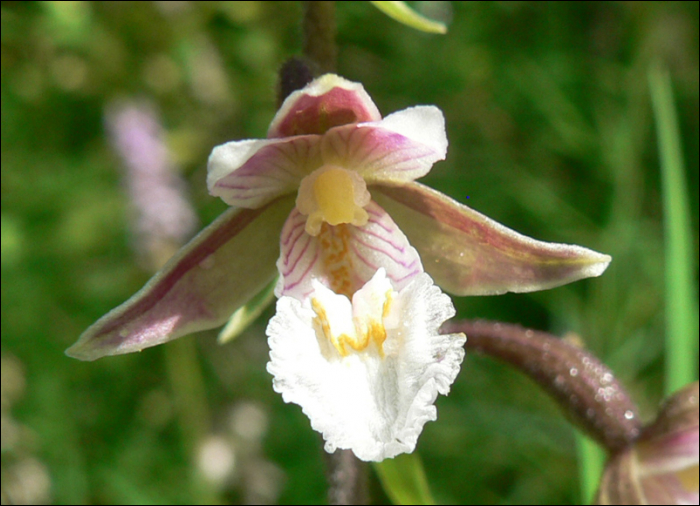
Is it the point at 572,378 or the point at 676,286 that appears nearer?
the point at 572,378

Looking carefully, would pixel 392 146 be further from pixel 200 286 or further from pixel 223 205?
pixel 223 205

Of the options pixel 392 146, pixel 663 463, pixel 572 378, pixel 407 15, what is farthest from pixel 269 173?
pixel 663 463

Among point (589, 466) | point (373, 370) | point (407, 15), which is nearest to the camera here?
point (373, 370)

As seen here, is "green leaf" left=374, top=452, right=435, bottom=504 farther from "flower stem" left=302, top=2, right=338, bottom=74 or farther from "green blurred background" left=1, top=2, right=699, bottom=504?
"green blurred background" left=1, top=2, right=699, bottom=504

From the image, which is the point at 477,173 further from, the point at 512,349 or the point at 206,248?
the point at 206,248

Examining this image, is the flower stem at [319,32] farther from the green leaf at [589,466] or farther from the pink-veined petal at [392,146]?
the green leaf at [589,466]

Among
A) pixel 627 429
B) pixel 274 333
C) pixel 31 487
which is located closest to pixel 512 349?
pixel 627 429

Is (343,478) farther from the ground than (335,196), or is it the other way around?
(335,196)

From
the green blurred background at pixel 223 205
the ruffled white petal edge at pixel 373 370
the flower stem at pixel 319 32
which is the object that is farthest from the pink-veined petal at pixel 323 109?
the green blurred background at pixel 223 205
